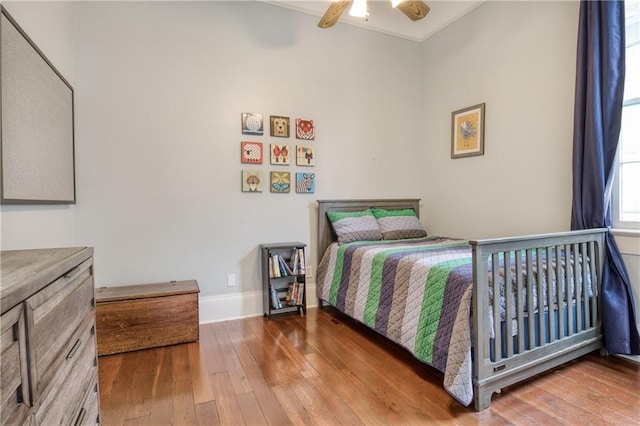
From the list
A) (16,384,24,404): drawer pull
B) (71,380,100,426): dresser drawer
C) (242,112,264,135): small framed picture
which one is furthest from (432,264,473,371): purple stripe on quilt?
(242,112,264,135): small framed picture

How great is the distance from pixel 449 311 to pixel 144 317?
2.02m

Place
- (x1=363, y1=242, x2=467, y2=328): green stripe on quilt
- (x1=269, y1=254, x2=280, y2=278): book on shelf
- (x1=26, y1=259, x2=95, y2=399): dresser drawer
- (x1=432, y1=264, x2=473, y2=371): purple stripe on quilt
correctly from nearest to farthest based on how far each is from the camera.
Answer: (x1=26, y1=259, x2=95, y2=399): dresser drawer < (x1=432, y1=264, x2=473, y2=371): purple stripe on quilt < (x1=363, y1=242, x2=467, y2=328): green stripe on quilt < (x1=269, y1=254, x2=280, y2=278): book on shelf

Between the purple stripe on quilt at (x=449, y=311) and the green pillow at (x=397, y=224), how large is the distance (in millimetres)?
1428

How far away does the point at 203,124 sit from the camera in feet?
9.29

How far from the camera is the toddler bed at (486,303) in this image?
162cm

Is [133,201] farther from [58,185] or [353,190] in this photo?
[353,190]

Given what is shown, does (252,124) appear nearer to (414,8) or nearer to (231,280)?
(231,280)

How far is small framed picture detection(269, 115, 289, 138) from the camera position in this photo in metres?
3.06

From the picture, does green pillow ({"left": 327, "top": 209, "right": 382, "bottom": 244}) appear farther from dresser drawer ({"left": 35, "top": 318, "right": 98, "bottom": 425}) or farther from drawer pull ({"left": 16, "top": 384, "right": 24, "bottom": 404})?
drawer pull ({"left": 16, "top": 384, "right": 24, "bottom": 404})

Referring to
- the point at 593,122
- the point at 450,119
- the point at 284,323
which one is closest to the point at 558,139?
the point at 593,122

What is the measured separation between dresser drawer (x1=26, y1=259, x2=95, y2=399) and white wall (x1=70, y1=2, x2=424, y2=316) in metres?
1.68

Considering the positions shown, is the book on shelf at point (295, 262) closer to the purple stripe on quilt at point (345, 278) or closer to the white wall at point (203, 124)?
the white wall at point (203, 124)

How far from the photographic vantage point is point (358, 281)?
8.71ft

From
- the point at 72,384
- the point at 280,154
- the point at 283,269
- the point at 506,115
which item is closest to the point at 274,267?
the point at 283,269
